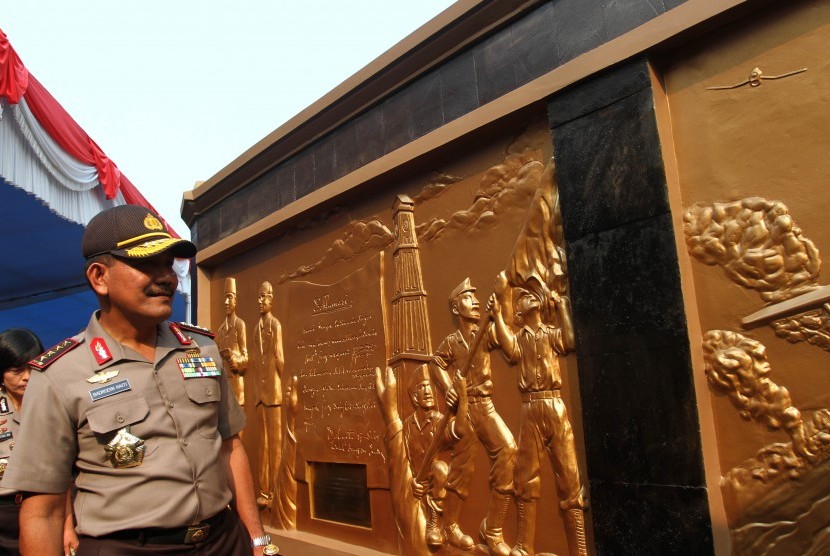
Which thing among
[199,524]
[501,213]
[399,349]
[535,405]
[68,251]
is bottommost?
[199,524]

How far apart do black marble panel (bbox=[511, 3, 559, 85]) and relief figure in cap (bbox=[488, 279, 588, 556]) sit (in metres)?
1.05

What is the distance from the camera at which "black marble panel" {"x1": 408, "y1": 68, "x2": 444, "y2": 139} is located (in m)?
3.88

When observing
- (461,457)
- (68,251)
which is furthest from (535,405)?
(68,251)

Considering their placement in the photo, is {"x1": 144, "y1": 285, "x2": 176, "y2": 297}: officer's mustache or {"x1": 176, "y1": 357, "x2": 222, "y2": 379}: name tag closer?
{"x1": 144, "y1": 285, "x2": 176, "y2": 297}: officer's mustache

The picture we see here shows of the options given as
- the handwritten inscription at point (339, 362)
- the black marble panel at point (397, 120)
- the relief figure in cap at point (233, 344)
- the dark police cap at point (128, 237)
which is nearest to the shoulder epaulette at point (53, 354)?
the dark police cap at point (128, 237)

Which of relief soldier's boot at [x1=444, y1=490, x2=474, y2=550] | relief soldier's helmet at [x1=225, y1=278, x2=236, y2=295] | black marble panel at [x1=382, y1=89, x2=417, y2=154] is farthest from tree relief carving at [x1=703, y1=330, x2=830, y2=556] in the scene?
relief soldier's helmet at [x1=225, y1=278, x2=236, y2=295]

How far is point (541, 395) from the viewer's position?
3.12 meters

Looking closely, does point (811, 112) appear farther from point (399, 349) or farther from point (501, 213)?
point (399, 349)

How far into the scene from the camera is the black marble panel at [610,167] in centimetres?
274

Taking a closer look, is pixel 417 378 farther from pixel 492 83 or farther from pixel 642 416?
pixel 492 83

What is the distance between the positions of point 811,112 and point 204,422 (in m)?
2.42

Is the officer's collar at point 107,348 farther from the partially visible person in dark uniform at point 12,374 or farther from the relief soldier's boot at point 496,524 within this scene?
the relief soldier's boot at point 496,524

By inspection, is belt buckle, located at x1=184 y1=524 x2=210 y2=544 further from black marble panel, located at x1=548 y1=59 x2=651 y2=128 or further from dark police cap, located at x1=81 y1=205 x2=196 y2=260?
black marble panel, located at x1=548 y1=59 x2=651 y2=128

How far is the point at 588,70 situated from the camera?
2.97m
